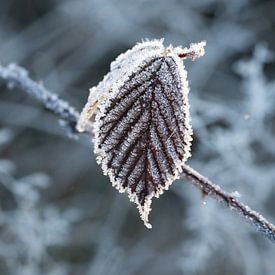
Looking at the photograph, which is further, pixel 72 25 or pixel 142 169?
pixel 72 25

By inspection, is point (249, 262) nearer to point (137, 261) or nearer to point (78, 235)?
point (137, 261)

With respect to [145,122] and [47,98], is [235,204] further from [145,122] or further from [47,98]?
[47,98]

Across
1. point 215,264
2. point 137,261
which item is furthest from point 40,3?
point 215,264

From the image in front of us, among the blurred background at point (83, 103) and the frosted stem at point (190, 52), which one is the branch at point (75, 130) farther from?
the blurred background at point (83, 103)

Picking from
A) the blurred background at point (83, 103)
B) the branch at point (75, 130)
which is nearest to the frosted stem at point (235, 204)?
the branch at point (75, 130)

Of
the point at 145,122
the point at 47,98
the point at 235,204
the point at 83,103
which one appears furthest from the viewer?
the point at 83,103

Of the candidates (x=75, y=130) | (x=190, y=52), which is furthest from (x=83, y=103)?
(x=190, y=52)
